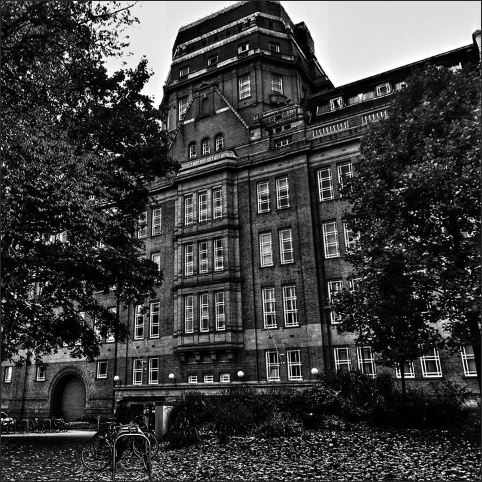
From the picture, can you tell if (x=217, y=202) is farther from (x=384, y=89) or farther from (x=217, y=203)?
(x=384, y=89)

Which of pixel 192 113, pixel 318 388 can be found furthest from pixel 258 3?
pixel 318 388

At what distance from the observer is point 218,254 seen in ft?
113

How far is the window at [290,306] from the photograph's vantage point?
3158cm

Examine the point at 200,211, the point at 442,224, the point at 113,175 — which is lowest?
the point at 442,224

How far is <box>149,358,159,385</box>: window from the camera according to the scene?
35.4 metres

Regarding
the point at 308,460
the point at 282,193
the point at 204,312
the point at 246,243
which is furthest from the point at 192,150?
the point at 308,460

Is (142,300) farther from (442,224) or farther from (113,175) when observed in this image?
(442,224)

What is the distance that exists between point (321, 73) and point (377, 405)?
41.1m

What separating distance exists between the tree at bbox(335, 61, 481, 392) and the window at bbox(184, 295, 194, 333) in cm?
1904

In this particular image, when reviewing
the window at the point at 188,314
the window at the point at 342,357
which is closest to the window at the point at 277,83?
the window at the point at 188,314

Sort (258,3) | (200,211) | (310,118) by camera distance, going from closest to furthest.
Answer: (200,211) → (310,118) → (258,3)

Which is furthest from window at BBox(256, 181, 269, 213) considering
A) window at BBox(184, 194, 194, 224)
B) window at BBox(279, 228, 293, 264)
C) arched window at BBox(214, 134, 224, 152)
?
arched window at BBox(214, 134, 224, 152)

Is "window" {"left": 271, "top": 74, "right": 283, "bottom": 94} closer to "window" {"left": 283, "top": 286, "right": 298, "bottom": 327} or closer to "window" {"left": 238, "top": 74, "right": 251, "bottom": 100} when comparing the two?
"window" {"left": 238, "top": 74, "right": 251, "bottom": 100}

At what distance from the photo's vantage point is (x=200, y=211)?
3647cm
